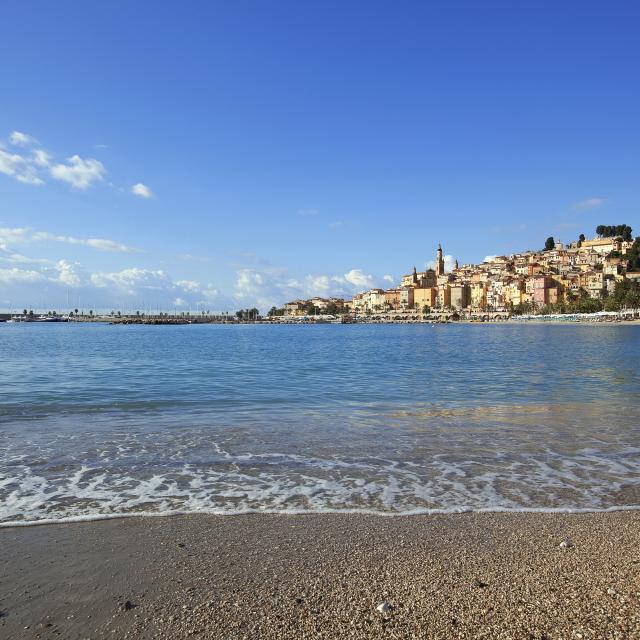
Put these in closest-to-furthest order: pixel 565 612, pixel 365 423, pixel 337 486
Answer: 1. pixel 565 612
2. pixel 337 486
3. pixel 365 423

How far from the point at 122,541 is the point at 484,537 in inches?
143

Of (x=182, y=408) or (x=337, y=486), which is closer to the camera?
(x=337, y=486)

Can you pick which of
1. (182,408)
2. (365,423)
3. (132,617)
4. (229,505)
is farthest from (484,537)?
(182,408)

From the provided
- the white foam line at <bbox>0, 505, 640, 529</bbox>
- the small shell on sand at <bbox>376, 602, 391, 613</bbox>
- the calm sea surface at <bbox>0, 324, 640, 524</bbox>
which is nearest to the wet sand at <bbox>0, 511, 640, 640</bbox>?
the small shell on sand at <bbox>376, 602, 391, 613</bbox>

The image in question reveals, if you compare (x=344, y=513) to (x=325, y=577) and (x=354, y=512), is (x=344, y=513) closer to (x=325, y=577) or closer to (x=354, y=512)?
(x=354, y=512)

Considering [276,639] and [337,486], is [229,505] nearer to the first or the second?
[337,486]

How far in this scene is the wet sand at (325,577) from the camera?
3.79m

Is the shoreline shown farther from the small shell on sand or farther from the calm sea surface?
the small shell on sand

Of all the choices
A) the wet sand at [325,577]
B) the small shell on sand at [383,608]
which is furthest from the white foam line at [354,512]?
the small shell on sand at [383,608]

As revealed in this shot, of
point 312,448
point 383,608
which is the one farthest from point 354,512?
point 312,448

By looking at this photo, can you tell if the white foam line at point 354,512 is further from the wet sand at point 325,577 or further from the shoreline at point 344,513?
the wet sand at point 325,577

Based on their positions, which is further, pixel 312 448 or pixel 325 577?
pixel 312 448

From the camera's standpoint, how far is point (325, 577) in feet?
15.0

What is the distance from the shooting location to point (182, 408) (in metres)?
15.0
